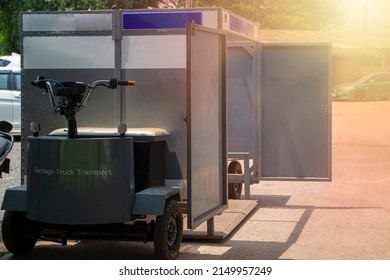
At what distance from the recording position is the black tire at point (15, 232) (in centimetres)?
810

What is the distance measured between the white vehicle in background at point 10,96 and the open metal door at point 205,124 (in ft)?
40.8

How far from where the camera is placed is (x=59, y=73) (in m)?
9.53

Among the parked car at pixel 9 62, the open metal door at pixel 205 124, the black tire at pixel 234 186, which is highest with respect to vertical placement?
the parked car at pixel 9 62

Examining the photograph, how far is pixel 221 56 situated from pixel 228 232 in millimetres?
1843

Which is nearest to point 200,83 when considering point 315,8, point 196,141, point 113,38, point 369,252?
point 196,141

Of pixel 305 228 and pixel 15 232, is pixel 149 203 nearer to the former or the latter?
pixel 15 232

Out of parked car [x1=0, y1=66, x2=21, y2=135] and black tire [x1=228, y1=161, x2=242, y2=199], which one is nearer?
black tire [x1=228, y1=161, x2=242, y2=199]

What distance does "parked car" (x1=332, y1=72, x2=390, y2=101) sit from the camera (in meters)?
38.1

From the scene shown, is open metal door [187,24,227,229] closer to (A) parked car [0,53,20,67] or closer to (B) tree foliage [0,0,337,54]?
(A) parked car [0,53,20,67]

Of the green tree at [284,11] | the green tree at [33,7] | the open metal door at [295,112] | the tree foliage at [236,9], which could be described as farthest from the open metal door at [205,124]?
the green tree at [284,11]

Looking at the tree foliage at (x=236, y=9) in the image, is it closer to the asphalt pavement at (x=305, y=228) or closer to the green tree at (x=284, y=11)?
the green tree at (x=284, y=11)

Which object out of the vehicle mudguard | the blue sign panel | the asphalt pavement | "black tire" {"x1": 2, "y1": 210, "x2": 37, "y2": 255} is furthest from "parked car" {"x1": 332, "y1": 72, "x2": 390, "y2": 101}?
the vehicle mudguard

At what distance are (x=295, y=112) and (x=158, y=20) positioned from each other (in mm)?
3462

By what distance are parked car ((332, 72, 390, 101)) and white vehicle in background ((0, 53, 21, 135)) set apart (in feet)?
64.7
